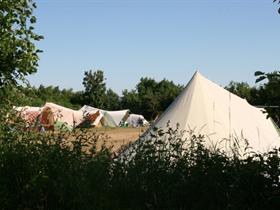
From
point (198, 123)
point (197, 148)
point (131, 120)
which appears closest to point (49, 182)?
point (197, 148)

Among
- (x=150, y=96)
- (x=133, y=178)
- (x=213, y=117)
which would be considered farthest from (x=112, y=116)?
(x=133, y=178)

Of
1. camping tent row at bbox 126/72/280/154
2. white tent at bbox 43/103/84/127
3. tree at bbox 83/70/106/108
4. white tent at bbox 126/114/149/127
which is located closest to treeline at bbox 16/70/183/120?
tree at bbox 83/70/106/108

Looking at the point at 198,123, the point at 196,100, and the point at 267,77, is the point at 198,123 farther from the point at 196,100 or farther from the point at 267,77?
the point at 267,77

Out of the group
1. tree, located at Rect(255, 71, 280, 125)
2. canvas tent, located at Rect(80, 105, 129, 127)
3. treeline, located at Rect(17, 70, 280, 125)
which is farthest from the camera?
treeline, located at Rect(17, 70, 280, 125)

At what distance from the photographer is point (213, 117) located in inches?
368

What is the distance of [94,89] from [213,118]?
91.6 meters

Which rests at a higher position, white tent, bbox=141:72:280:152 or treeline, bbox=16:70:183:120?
treeline, bbox=16:70:183:120

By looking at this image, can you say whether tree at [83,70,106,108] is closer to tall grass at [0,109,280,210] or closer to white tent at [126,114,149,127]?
white tent at [126,114,149,127]

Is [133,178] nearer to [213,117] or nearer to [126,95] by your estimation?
[213,117]

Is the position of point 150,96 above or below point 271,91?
above

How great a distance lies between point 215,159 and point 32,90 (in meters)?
3.18

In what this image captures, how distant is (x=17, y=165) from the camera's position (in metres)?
5.61

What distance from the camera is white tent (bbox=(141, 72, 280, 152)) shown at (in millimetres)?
9133

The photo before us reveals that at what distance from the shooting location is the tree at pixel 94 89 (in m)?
97.7
